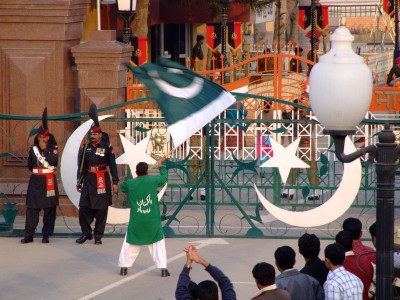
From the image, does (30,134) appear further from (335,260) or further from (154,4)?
(154,4)

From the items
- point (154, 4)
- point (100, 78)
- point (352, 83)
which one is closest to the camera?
point (352, 83)

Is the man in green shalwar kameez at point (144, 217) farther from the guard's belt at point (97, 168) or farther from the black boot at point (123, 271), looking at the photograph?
the guard's belt at point (97, 168)

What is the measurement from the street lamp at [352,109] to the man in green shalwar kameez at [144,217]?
18.7 feet

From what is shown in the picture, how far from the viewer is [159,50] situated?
130 ft

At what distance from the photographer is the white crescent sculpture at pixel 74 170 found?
1508 cm

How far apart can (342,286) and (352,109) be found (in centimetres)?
182

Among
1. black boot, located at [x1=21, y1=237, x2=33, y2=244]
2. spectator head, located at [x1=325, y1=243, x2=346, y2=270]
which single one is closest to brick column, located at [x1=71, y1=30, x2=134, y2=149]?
black boot, located at [x1=21, y1=237, x2=33, y2=244]

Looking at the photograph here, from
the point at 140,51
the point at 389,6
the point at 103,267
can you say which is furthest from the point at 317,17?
the point at 103,267

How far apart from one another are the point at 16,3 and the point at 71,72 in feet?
4.21

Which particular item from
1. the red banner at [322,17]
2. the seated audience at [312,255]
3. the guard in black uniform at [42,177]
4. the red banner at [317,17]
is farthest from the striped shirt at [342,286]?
the red banner at [322,17]

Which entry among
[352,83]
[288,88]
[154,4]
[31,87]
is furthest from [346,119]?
[154,4]

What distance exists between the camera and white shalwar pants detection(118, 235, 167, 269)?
12.7m

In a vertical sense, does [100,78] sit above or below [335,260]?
above

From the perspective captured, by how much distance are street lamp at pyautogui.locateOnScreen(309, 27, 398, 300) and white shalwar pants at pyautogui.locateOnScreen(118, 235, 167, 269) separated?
19.0 feet
